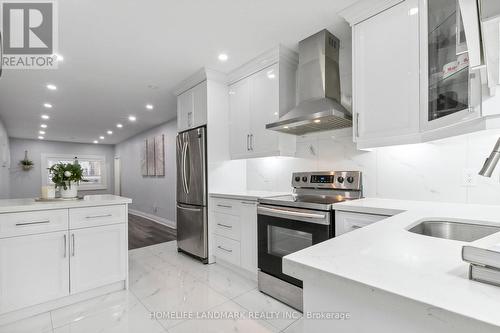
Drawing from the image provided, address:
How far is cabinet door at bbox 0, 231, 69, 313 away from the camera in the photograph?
5.85 feet

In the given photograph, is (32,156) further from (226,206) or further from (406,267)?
(406,267)

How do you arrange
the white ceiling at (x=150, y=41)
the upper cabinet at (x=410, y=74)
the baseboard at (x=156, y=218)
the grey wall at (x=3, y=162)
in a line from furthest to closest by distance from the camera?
the baseboard at (x=156, y=218) < the grey wall at (x=3, y=162) < the white ceiling at (x=150, y=41) < the upper cabinet at (x=410, y=74)

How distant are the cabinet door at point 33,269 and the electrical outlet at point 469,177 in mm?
3142

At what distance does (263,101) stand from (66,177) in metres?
2.14

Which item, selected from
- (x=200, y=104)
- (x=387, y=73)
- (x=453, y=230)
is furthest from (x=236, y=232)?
(x=387, y=73)

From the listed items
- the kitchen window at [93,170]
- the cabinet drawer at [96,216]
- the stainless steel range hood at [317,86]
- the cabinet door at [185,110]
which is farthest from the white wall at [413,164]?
the kitchen window at [93,170]

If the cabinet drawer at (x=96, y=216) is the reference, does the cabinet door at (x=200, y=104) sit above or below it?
above

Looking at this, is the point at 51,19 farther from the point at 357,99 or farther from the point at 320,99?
the point at 357,99

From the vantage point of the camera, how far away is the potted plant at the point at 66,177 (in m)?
2.23

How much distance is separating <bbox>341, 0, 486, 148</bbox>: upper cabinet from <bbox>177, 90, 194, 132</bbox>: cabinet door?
2.16 meters

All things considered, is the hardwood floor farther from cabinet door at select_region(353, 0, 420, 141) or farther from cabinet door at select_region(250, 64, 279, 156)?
cabinet door at select_region(353, 0, 420, 141)

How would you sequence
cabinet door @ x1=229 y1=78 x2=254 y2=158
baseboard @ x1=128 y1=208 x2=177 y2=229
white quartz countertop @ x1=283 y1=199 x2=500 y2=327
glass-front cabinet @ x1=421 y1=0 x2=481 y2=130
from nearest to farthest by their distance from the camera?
white quartz countertop @ x1=283 y1=199 x2=500 y2=327 → glass-front cabinet @ x1=421 y1=0 x2=481 y2=130 → cabinet door @ x1=229 y1=78 x2=254 y2=158 → baseboard @ x1=128 y1=208 x2=177 y2=229

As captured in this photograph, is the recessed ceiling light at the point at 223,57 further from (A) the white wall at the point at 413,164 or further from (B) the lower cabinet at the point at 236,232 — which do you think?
(B) the lower cabinet at the point at 236,232

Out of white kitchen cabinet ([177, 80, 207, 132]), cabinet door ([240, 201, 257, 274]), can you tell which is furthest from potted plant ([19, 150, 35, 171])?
cabinet door ([240, 201, 257, 274])
